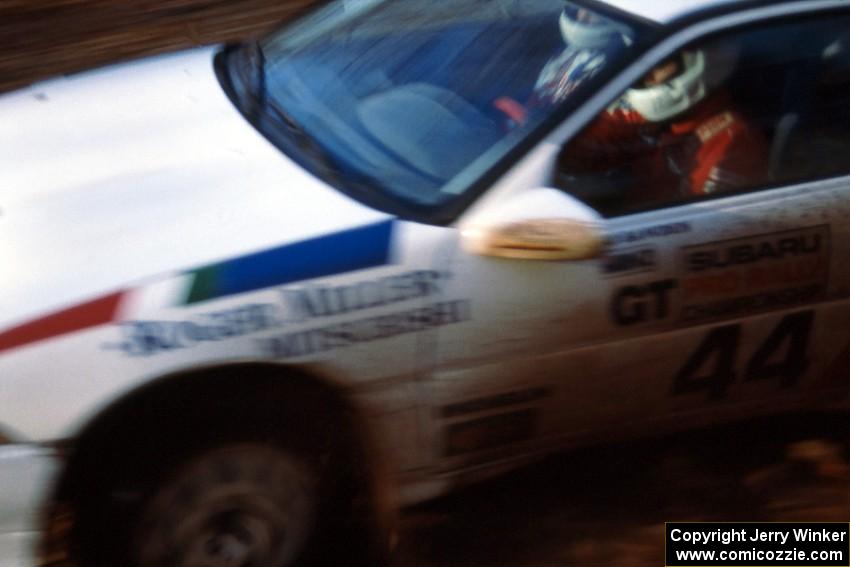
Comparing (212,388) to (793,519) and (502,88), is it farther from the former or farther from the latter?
(793,519)

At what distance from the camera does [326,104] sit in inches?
147

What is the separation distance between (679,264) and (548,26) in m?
0.86

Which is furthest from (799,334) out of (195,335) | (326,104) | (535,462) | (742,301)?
(195,335)

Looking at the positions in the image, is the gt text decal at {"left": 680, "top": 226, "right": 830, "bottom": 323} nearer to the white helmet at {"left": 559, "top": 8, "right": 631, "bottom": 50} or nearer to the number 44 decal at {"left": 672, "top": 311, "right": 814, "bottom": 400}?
the number 44 decal at {"left": 672, "top": 311, "right": 814, "bottom": 400}

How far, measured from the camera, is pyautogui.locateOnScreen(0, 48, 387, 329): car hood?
2.99 metres

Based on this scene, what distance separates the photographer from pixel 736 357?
358 centimetres

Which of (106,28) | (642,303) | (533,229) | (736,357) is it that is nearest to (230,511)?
(533,229)

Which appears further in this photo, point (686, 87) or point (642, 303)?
point (686, 87)

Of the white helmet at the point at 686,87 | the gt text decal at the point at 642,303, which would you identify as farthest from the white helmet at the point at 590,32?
the gt text decal at the point at 642,303

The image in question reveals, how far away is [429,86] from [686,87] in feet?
2.42

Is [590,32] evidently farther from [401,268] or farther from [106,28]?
[106,28]

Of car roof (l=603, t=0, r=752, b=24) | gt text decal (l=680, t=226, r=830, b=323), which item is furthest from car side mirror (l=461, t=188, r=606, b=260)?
car roof (l=603, t=0, r=752, b=24)

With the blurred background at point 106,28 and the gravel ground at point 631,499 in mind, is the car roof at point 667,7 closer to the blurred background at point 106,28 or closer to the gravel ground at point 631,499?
the gravel ground at point 631,499

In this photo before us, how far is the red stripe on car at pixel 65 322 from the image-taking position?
2.83 metres
